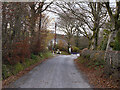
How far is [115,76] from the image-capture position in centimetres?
709

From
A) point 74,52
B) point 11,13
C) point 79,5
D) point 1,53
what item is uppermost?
point 79,5

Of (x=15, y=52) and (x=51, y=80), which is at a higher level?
(x=15, y=52)

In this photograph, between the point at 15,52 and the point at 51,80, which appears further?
the point at 15,52

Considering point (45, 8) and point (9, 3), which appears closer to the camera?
point (9, 3)

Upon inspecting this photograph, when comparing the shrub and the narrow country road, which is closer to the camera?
the narrow country road

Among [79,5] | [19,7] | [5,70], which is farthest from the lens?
[79,5]

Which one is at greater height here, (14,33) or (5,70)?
(14,33)

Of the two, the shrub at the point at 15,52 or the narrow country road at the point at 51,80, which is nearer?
the narrow country road at the point at 51,80

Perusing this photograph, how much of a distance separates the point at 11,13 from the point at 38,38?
10256mm

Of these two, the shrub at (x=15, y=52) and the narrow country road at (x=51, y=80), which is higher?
the shrub at (x=15, y=52)

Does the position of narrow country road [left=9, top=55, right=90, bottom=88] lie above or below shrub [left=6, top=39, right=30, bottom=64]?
below

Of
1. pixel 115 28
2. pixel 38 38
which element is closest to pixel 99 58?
pixel 115 28

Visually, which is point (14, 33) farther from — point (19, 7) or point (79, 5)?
point (79, 5)

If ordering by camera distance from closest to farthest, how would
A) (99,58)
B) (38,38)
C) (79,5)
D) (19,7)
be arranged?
(19,7) < (99,58) < (79,5) < (38,38)
